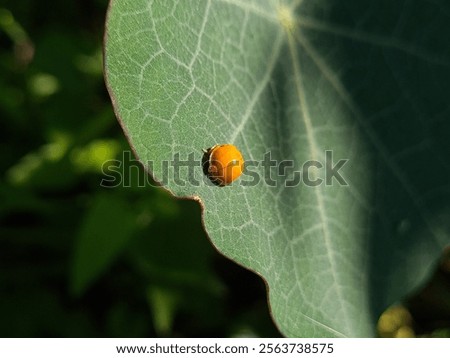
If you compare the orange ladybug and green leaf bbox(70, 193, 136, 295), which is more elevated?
the orange ladybug

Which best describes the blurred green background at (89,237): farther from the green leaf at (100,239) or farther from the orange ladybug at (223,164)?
the orange ladybug at (223,164)

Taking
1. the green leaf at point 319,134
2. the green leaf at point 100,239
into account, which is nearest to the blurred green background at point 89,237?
the green leaf at point 100,239

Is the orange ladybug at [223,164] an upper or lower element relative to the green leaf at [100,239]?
upper

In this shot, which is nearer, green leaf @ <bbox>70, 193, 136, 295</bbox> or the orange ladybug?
the orange ladybug

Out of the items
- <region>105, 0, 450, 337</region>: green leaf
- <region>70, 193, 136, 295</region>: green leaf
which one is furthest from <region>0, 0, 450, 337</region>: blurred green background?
<region>105, 0, 450, 337</region>: green leaf

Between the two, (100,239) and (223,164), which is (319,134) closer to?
(223,164)

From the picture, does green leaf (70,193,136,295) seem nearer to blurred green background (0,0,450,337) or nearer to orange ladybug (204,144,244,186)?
blurred green background (0,0,450,337)
